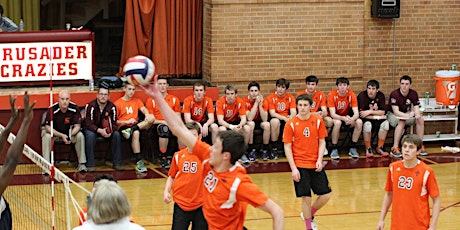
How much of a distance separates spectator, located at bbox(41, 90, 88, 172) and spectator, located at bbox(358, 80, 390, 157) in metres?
5.68

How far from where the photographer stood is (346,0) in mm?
18328

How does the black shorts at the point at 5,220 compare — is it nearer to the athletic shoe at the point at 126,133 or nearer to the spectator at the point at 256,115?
the athletic shoe at the point at 126,133

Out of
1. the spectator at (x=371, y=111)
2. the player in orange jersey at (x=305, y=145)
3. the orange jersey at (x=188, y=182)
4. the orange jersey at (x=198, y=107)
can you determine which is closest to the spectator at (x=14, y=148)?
the orange jersey at (x=188, y=182)

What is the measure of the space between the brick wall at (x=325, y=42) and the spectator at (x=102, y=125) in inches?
104

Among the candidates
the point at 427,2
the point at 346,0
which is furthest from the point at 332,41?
the point at 427,2

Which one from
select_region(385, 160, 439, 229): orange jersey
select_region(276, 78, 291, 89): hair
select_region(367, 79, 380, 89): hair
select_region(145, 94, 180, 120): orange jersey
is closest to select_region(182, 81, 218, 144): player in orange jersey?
select_region(145, 94, 180, 120): orange jersey

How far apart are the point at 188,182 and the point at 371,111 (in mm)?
8650

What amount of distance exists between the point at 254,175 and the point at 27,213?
14.9 feet

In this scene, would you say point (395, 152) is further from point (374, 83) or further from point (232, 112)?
point (232, 112)

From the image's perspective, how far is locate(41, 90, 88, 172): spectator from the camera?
51.8ft

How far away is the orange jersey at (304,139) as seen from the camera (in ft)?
39.1

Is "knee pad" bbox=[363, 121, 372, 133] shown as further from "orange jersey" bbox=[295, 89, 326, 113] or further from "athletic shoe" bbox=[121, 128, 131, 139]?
"athletic shoe" bbox=[121, 128, 131, 139]

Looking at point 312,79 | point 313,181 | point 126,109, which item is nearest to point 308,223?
point 313,181

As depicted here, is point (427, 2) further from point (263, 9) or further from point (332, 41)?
point (263, 9)
